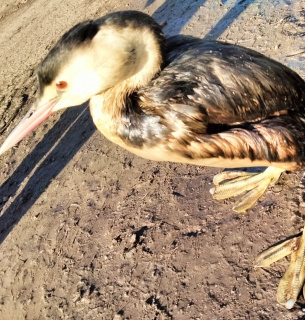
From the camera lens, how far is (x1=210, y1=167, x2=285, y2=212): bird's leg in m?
3.37

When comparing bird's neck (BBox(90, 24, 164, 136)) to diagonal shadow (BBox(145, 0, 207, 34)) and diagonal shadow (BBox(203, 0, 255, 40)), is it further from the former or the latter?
diagonal shadow (BBox(145, 0, 207, 34))

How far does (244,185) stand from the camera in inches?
139

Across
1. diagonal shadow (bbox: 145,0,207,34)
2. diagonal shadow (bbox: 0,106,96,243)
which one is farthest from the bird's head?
diagonal shadow (bbox: 145,0,207,34)

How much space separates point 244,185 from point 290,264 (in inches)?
32.6

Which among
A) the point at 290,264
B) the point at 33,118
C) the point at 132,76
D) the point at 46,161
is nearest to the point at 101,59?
the point at 132,76

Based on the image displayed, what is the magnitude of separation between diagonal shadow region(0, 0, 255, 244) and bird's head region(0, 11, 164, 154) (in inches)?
85.1

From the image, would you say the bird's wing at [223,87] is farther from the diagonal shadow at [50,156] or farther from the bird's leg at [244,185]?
the diagonal shadow at [50,156]

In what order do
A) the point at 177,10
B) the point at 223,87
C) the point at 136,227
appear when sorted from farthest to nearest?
the point at 177,10
the point at 136,227
the point at 223,87

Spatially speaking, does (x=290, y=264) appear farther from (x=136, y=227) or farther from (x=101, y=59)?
(x=101, y=59)

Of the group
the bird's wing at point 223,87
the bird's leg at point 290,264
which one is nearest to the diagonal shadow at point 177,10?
the bird's wing at point 223,87

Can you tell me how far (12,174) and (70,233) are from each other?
4.85 feet

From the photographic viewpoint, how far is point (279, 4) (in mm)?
5266

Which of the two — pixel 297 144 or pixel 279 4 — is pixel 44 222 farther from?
pixel 279 4

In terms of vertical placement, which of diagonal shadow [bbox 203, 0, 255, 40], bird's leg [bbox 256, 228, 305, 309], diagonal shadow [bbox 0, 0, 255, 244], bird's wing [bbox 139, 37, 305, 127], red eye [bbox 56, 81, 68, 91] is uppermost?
red eye [bbox 56, 81, 68, 91]
